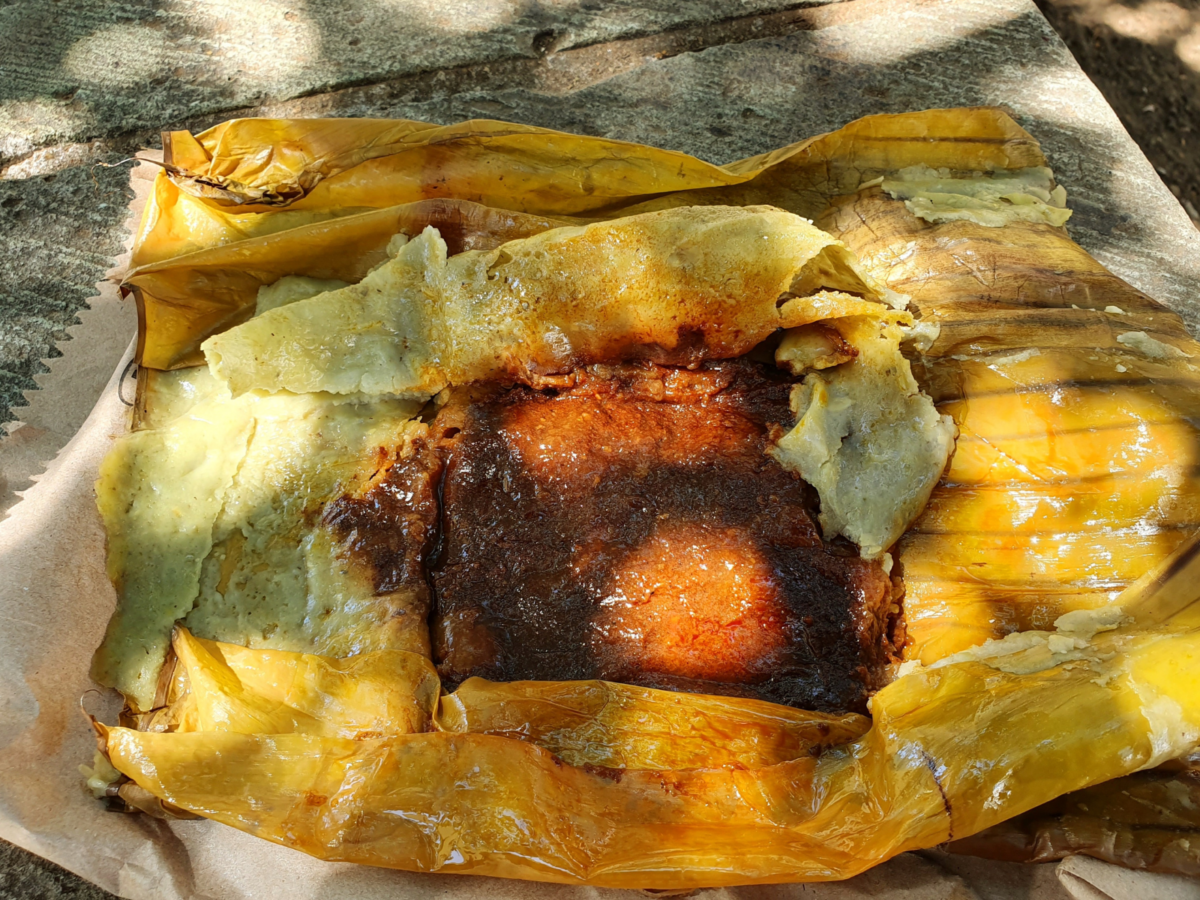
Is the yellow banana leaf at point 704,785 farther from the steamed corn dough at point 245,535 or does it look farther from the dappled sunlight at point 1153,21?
the dappled sunlight at point 1153,21

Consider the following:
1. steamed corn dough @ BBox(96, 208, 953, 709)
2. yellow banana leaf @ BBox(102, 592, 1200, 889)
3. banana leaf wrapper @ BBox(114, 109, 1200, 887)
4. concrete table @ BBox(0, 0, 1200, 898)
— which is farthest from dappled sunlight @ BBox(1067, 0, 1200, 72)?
yellow banana leaf @ BBox(102, 592, 1200, 889)

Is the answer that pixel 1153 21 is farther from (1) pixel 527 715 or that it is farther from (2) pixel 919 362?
(1) pixel 527 715

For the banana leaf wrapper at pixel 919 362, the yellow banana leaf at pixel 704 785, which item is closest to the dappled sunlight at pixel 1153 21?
the banana leaf wrapper at pixel 919 362

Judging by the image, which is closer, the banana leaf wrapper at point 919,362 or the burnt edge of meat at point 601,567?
the banana leaf wrapper at point 919,362

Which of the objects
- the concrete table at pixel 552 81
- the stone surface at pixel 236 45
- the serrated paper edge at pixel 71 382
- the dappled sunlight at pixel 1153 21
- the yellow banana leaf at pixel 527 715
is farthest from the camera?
the dappled sunlight at pixel 1153 21

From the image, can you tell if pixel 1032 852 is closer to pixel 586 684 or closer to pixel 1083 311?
pixel 586 684

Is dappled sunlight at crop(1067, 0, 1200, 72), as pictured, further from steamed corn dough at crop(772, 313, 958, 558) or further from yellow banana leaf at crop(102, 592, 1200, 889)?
yellow banana leaf at crop(102, 592, 1200, 889)

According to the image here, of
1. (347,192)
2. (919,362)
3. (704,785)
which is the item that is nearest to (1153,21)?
(919,362)
